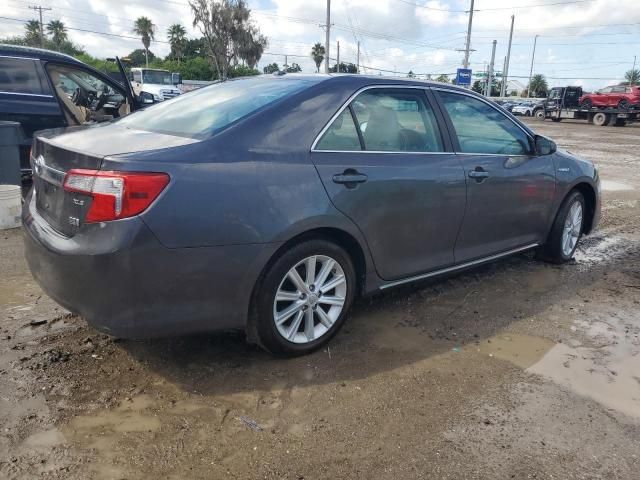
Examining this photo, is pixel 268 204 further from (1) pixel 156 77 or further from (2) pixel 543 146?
(1) pixel 156 77

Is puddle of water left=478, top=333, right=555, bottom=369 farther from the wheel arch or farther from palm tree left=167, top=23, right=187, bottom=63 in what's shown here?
palm tree left=167, top=23, right=187, bottom=63

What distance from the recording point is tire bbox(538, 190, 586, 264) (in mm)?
5055

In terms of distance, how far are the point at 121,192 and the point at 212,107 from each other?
3.60ft

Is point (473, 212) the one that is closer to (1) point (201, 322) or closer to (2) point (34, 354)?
(1) point (201, 322)

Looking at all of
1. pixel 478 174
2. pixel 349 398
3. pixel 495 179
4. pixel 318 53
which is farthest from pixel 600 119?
pixel 318 53

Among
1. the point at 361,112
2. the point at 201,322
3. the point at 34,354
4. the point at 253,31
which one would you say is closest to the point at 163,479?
the point at 201,322

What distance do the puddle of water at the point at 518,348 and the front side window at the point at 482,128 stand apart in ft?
4.55

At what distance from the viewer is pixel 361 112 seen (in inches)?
135

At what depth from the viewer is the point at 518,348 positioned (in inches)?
140

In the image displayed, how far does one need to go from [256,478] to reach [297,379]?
0.81 metres

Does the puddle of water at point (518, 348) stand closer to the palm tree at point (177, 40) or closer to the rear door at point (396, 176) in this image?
the rear door at point (396, 176)

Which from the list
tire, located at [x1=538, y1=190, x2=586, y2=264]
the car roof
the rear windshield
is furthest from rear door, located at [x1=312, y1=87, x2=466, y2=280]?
the car roof

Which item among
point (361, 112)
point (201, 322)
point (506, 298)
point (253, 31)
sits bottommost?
point (506, 298)

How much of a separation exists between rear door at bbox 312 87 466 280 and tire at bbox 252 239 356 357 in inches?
10.4
